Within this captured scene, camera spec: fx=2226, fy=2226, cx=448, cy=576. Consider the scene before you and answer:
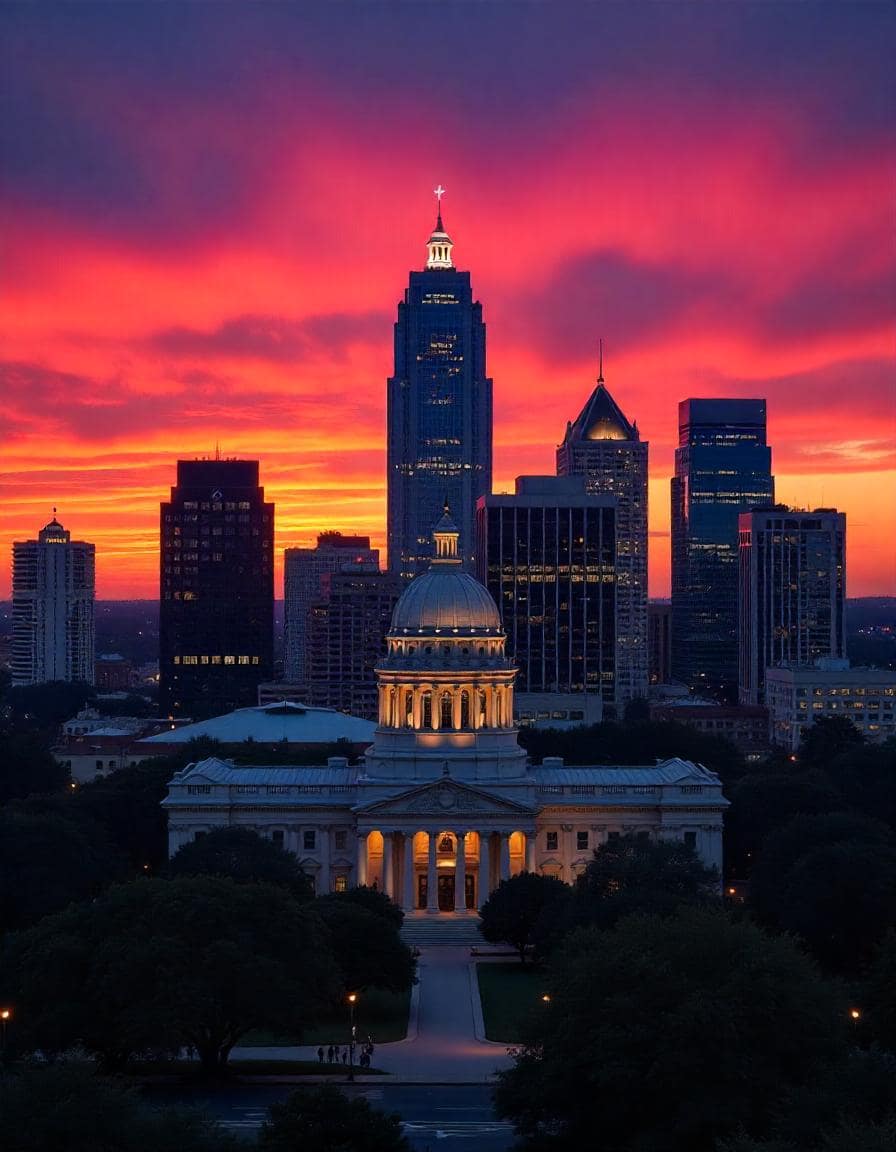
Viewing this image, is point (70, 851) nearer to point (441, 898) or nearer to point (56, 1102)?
point (441, 898)

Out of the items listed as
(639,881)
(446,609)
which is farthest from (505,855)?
(639,881)

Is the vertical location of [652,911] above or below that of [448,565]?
below

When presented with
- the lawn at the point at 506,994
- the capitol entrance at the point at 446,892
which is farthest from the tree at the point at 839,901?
the capitol entrance at the point at 446,892

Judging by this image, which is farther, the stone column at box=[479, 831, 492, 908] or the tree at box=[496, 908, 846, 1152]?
the stone column at box=[479, 831, 492, 908]

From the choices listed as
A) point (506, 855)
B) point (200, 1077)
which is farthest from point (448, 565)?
point (200, 1077)

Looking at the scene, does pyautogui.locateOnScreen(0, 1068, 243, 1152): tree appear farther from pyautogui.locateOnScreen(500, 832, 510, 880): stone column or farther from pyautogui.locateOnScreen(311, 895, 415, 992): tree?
pyautogui.locateOnScreen(500, 832, 510, 880): stone column

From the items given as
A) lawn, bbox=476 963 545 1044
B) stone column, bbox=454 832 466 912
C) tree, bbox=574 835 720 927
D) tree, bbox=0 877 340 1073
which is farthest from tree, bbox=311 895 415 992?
stone column, bbox=454 832 466 912
